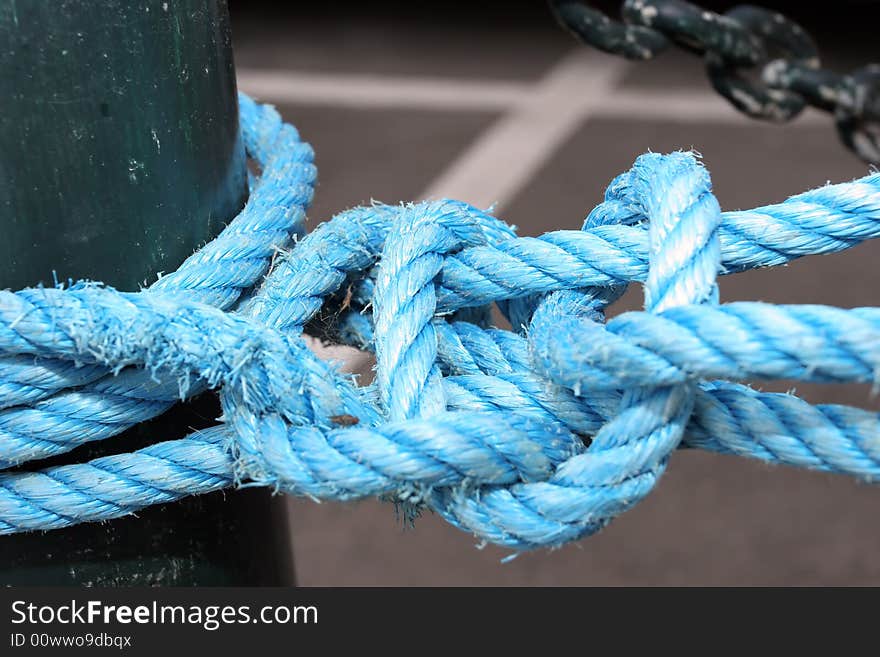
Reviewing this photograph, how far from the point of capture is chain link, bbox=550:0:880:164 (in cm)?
97

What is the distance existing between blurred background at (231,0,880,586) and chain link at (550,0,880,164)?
0.44m

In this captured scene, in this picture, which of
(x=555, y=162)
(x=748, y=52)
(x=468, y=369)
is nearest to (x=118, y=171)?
(x=468, y=369)

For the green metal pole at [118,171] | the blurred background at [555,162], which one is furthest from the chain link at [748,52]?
the green metal pole at [118,171]

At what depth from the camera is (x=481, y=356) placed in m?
0.53

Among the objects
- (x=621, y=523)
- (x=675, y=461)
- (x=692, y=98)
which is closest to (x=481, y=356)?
(x=621, y=523)

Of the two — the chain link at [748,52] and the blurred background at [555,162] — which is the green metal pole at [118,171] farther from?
the chain link at [748,52]

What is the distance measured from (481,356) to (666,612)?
0.19 m

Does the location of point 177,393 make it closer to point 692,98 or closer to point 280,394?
point 280,394

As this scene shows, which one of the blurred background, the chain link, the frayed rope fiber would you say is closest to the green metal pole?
the frayed rope fiber

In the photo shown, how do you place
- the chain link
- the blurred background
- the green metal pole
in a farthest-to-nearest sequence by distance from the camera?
Result: the blurred background, the chain link, the green metal pole

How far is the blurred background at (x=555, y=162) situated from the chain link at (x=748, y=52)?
17.4 inches

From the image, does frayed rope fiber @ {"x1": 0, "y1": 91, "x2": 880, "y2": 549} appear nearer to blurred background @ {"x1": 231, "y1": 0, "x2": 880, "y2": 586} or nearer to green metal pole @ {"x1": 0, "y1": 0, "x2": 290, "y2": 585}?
green metal pole @ {"x1": 0, "y1": 0, "x2": 290, "y2": 585}

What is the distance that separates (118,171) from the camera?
462 millimetres

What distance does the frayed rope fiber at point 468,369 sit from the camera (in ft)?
1.44
